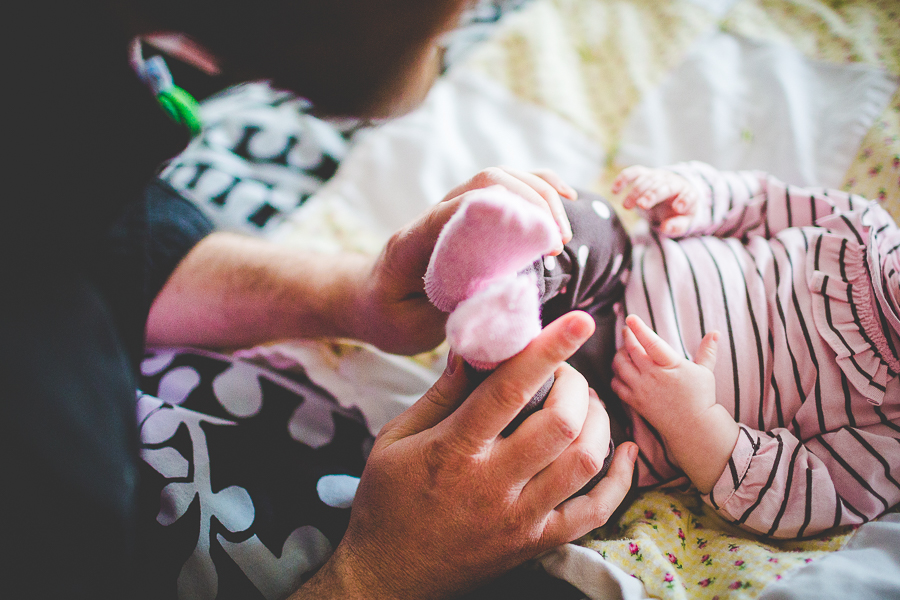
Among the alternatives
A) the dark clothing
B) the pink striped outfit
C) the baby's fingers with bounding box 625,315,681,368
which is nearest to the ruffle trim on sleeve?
→ the pink striped outfit

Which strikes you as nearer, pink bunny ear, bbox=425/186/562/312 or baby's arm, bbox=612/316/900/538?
pink bunny ear, bbox=425/186/562/312

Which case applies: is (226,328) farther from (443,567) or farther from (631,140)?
(631,140)

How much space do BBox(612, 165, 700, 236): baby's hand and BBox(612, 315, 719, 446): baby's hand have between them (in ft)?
0.61

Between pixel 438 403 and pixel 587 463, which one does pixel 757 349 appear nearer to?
pixel 587 463

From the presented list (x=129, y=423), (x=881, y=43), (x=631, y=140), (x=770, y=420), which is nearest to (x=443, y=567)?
(x=129, y=423)

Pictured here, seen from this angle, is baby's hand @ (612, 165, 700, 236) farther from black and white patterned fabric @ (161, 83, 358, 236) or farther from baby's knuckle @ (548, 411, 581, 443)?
black and white patterned fabric @ (161, 83, 358, 236)

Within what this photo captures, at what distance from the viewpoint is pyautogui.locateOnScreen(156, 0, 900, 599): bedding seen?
0.86 m

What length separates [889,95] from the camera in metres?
0.88

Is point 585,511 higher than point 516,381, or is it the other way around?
point 516,381

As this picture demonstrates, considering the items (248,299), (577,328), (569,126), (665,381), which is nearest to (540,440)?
(577,328)

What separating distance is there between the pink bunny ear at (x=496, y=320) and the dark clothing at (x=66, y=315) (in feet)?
1.05

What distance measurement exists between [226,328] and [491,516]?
0.52 meters

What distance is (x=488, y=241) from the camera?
357 mm

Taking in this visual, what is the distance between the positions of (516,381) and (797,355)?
471 mm
